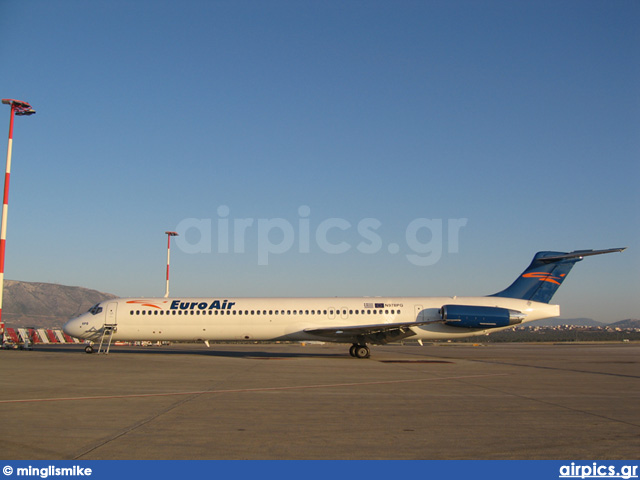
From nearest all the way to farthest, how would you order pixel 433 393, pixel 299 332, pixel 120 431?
pixel 120 431
pixel 433 393
pixel 299 332

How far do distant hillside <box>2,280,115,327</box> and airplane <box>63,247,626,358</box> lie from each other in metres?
134

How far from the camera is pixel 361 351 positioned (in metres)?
25.4

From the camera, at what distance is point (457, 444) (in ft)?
23.5

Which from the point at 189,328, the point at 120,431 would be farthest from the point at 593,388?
the point at 189,328

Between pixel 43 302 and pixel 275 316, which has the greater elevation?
pixel 43 302

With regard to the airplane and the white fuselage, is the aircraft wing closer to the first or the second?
the airplane

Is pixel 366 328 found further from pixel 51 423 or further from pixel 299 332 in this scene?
pixel 51 423

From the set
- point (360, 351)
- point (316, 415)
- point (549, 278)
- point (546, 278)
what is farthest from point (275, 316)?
point (316, 415)

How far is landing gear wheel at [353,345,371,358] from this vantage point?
83.0 ft

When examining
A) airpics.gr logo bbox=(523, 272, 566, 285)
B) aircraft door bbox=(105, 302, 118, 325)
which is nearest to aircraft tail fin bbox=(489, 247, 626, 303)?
airpics.gr logo bbox=(523, 272, 566, 285)

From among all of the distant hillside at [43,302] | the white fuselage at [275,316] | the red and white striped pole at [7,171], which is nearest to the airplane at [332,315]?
the white fuselage at [275,316]

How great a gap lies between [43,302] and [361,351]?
176 metres

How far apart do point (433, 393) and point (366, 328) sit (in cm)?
1149

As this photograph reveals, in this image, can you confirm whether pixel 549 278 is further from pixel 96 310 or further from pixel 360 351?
pixel 96 310
